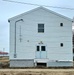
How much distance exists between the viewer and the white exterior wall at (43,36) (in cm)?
3409

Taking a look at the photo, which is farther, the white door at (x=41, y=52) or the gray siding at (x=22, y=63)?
the white door at (x=41, y=52)

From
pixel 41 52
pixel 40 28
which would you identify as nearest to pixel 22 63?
pixel 41 52

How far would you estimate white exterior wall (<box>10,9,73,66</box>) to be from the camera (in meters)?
34.1

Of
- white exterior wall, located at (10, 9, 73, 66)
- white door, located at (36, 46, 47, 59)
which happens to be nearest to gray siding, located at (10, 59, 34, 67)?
white exterior wall, located at (10, 9, 73, 66)

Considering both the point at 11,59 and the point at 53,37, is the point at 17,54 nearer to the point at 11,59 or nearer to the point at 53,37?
the point at 11,59

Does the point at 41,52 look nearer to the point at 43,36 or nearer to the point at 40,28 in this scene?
the point at 43,36

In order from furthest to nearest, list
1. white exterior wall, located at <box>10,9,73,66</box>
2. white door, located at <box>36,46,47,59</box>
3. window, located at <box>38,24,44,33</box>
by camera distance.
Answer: window, located at <box>38,24,44,33</box> → white door, located at <box>36,46,47,59</box> → white exterior wall, located at <box>10,9,73,66</box>

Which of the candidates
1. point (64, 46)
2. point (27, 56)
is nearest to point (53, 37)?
point (64, 46)

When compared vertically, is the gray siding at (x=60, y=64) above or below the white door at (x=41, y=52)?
below

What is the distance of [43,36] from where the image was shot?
3444 centimetres

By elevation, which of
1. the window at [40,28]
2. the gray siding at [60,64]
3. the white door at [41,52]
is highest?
the window at [40,28]

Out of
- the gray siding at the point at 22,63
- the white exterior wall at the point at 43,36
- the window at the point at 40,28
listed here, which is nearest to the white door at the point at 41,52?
the white exterior wall at the point at 43,36

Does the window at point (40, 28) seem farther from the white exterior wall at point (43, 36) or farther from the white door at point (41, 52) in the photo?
the white door at point (41, 52)

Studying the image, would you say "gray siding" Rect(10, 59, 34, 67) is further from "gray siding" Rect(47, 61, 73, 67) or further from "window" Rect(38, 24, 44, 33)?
"window" Rect(38, 24, 44, 33)
